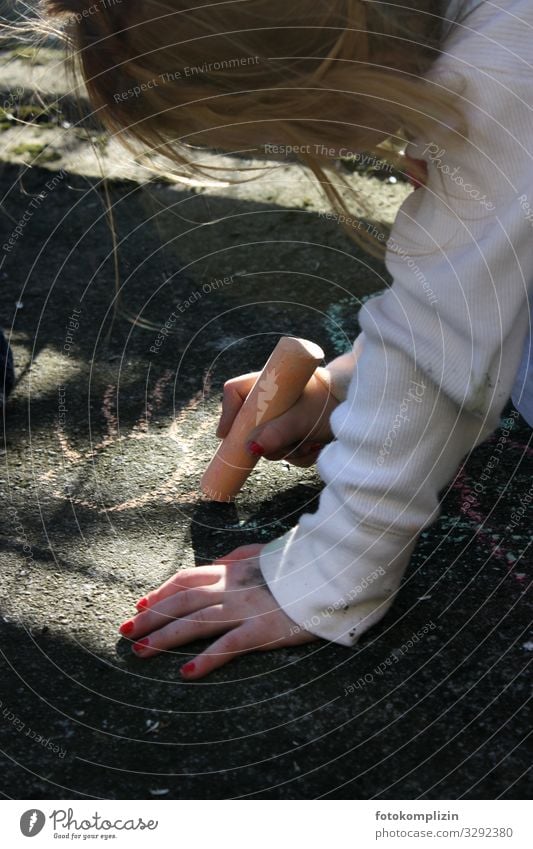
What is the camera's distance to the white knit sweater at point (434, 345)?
1.10 meters

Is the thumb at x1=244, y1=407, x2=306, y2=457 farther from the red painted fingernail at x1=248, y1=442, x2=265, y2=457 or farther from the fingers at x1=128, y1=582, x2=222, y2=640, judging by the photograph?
the fingers at x1=128, y1=582, x2=222, y2=640

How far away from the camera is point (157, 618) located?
4.14ft

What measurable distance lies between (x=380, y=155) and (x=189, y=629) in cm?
60

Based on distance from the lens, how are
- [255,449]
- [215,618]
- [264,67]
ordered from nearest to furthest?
[264,67] → [215,618] → [255,449]

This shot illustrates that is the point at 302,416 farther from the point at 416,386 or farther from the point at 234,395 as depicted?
the point at 416,386

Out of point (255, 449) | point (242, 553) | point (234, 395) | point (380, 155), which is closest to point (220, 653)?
point (242, 553)

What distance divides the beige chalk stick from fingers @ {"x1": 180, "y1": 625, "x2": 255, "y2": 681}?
1.00 feet

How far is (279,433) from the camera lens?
146 cm

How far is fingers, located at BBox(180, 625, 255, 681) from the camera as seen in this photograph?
3.95ft

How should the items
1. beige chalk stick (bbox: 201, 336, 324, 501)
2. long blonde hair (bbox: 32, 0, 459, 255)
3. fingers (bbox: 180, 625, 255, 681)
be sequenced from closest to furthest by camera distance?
long blonde hair (bbox: 32, 0, 459, 255) → fingers (bbox: 180, 625, 255, 681) → beige chalk stick (bbox: 201, 336, 324, 501)

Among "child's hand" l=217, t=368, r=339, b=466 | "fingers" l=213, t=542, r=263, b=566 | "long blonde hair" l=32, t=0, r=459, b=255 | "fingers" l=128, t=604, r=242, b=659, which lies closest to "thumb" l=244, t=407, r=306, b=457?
"child's hand" l=217, t=368, r=339, b=466

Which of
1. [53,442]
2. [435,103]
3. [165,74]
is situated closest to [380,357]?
[435,103]

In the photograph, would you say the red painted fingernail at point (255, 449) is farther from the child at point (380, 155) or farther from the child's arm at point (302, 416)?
the child at point (380, 155)

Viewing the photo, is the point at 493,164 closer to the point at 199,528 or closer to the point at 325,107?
the point at 325,107
